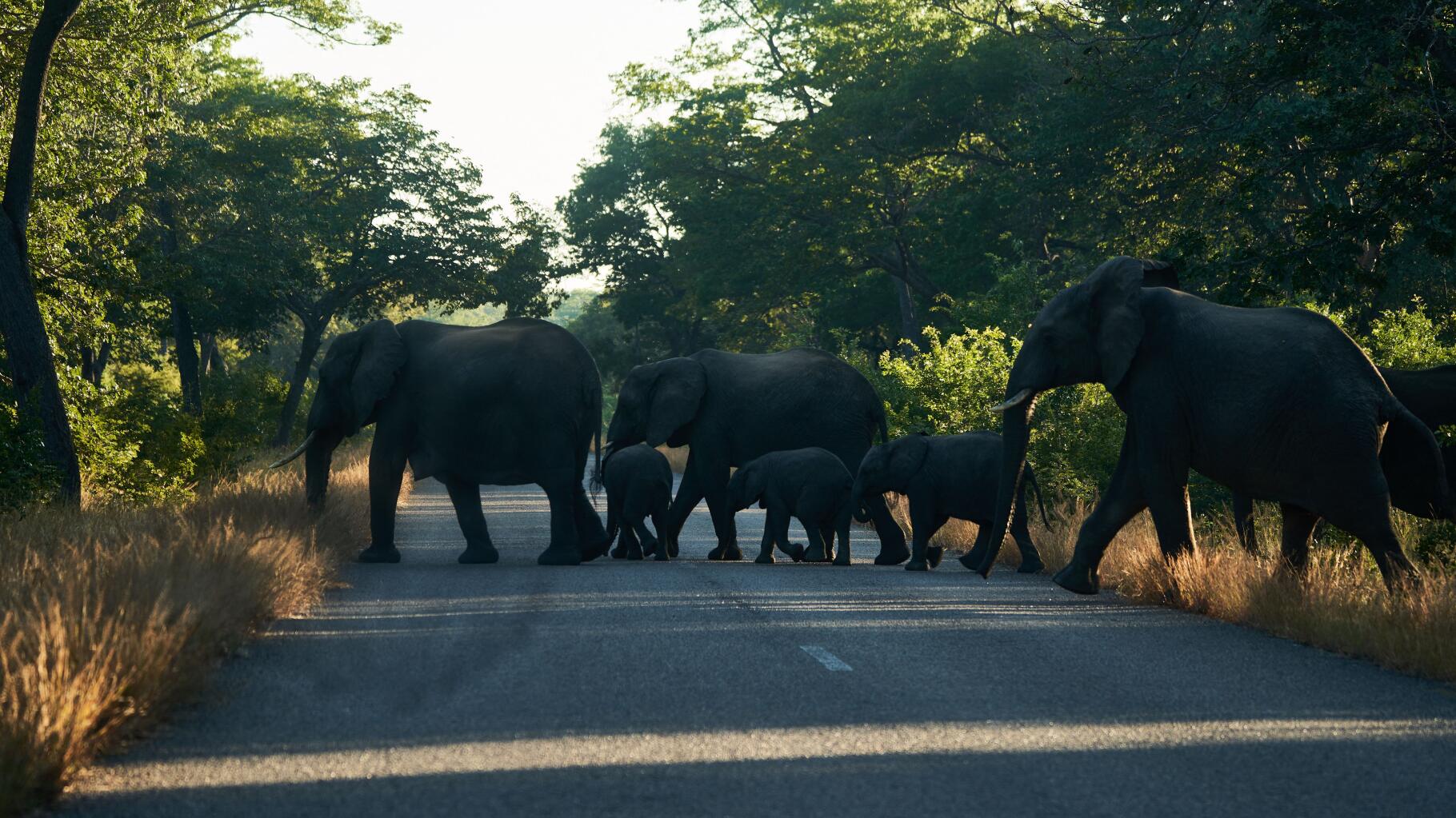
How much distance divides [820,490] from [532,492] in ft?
65.4

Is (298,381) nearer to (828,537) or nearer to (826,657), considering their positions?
(828,537)

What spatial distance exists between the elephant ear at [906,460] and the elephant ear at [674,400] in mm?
3332

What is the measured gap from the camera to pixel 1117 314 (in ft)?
38.6

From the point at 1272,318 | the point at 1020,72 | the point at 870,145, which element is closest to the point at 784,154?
the point at 870,145

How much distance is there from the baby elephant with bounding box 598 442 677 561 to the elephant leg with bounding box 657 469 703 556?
22 cm

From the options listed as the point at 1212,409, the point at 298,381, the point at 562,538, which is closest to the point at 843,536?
the point at 562,538

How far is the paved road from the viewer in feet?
18.4

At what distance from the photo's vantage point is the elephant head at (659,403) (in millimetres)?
17797

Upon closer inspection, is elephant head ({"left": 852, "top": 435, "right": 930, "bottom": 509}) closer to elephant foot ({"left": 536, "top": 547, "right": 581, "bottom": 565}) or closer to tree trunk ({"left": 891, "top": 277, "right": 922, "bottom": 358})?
elephant foot ({"left": 536, "top": 547, "right": 581, "bottom": 565})

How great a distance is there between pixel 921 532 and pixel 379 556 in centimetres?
553

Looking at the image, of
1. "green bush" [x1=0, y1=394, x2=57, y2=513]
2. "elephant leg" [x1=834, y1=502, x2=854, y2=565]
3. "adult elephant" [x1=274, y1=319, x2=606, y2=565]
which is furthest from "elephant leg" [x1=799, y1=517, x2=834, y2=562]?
"green bush" [x1=0, y1=394, x2=57, y2=513]

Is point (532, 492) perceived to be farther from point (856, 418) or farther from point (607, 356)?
point (607, 356)

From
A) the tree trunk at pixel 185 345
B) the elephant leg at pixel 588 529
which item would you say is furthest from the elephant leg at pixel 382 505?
the tree trunk at pixel 185 345

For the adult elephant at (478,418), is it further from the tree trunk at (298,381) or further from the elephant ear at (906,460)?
the tree trunk at (298,381)
